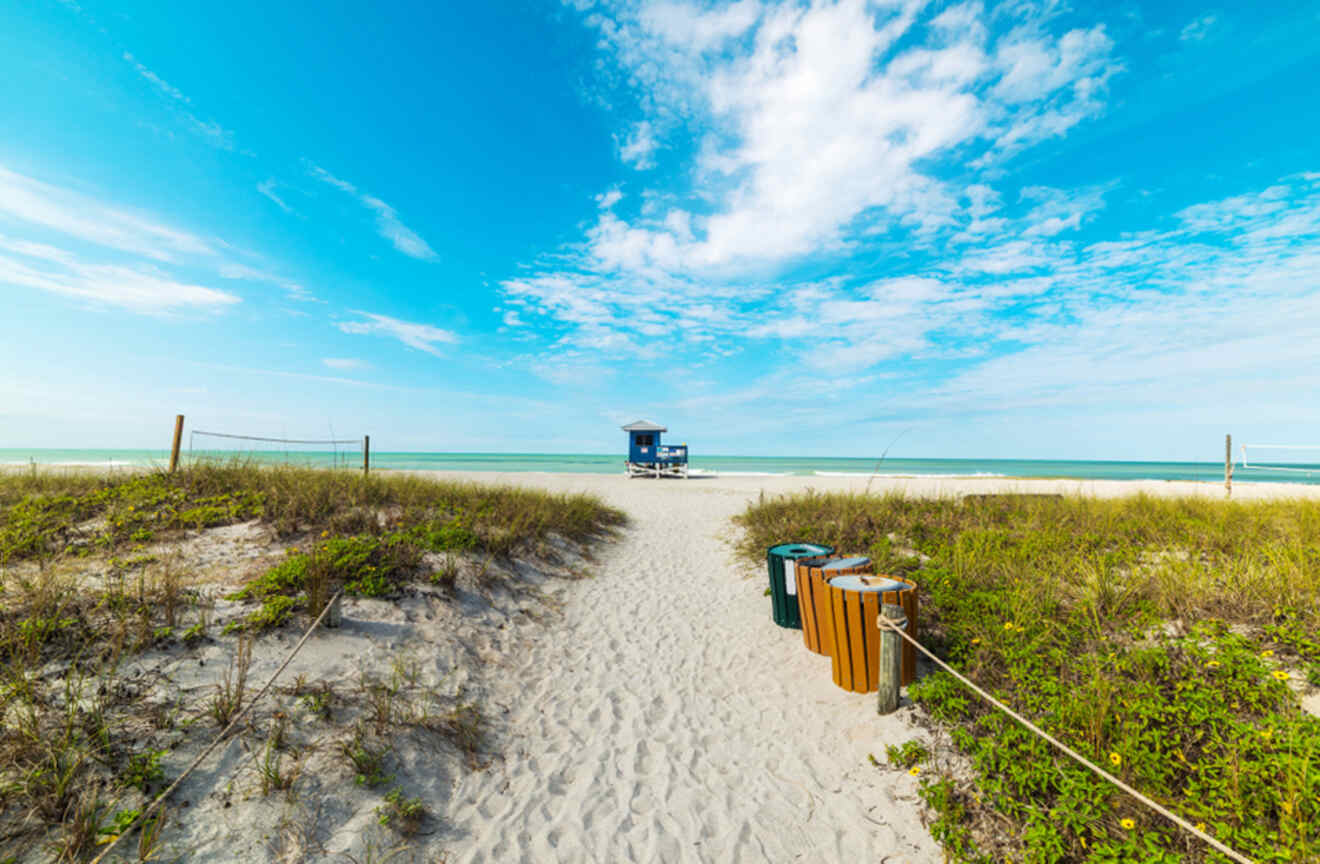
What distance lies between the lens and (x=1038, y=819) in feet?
9.66

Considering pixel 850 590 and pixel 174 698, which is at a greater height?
pixel 850 590

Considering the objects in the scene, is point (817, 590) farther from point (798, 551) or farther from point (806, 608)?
point (798, 551)

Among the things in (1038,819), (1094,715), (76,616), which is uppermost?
(76,616)

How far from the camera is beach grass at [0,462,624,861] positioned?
9.25 ft

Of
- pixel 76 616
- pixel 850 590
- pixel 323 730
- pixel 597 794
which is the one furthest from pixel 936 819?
pixel 76 616

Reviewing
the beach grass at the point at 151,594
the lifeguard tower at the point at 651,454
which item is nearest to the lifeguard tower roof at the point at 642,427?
the lifeguard tower at the point at 651,454

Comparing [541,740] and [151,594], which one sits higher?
[151,594]

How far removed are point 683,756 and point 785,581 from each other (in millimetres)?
2738

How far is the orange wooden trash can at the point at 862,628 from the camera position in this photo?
14.8ft

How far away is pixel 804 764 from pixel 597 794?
5.31 feet

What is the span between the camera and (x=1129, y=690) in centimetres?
365

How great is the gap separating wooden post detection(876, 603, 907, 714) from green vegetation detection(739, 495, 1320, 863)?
0.21 meters

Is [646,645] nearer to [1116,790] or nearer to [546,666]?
[546,666]

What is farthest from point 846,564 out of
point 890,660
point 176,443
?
point 176,443
